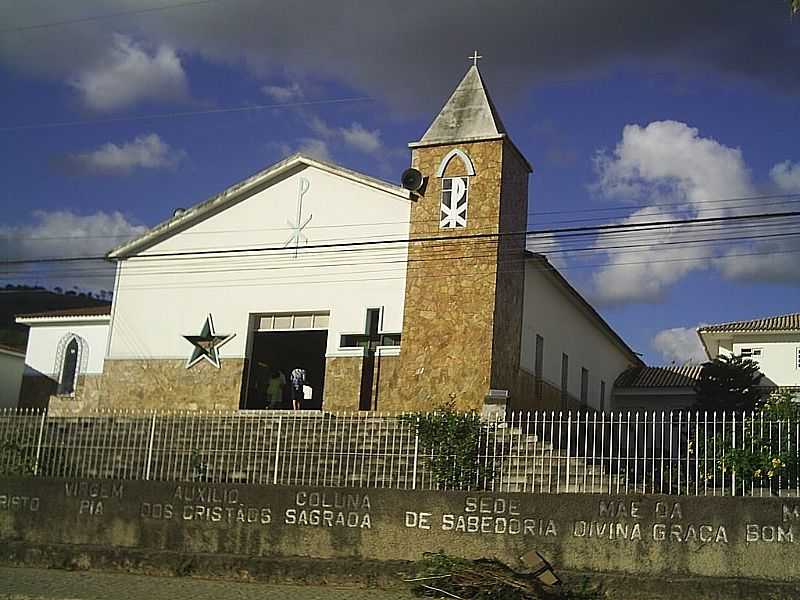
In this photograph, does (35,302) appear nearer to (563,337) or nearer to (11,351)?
(11,351)

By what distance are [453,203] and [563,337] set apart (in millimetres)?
7688

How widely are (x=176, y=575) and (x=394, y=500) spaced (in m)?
3.50

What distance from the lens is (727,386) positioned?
31.2 metres

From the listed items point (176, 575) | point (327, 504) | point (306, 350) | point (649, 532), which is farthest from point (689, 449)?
point (306, 350)

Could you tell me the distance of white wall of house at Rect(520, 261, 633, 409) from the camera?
2561 centimetres

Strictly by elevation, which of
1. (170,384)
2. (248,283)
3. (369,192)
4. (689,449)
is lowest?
(689,449)

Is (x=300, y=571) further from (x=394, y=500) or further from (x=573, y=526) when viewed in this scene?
(x=573, y=526)

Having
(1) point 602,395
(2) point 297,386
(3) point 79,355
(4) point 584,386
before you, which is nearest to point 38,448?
(2) point 297,386

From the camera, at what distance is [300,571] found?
13766mm

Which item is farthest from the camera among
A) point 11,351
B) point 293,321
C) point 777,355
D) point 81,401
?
point 777,355

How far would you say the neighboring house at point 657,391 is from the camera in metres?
37.1

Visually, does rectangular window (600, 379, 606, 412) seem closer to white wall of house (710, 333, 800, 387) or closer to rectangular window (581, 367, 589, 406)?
rectangular window (581, 367, 589, 406)

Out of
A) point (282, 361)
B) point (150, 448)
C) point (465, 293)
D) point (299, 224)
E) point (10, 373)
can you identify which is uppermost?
point (299, 224)

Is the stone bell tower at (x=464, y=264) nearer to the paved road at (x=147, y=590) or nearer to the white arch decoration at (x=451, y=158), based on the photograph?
the white arch decoration at (x=451, y=158)
